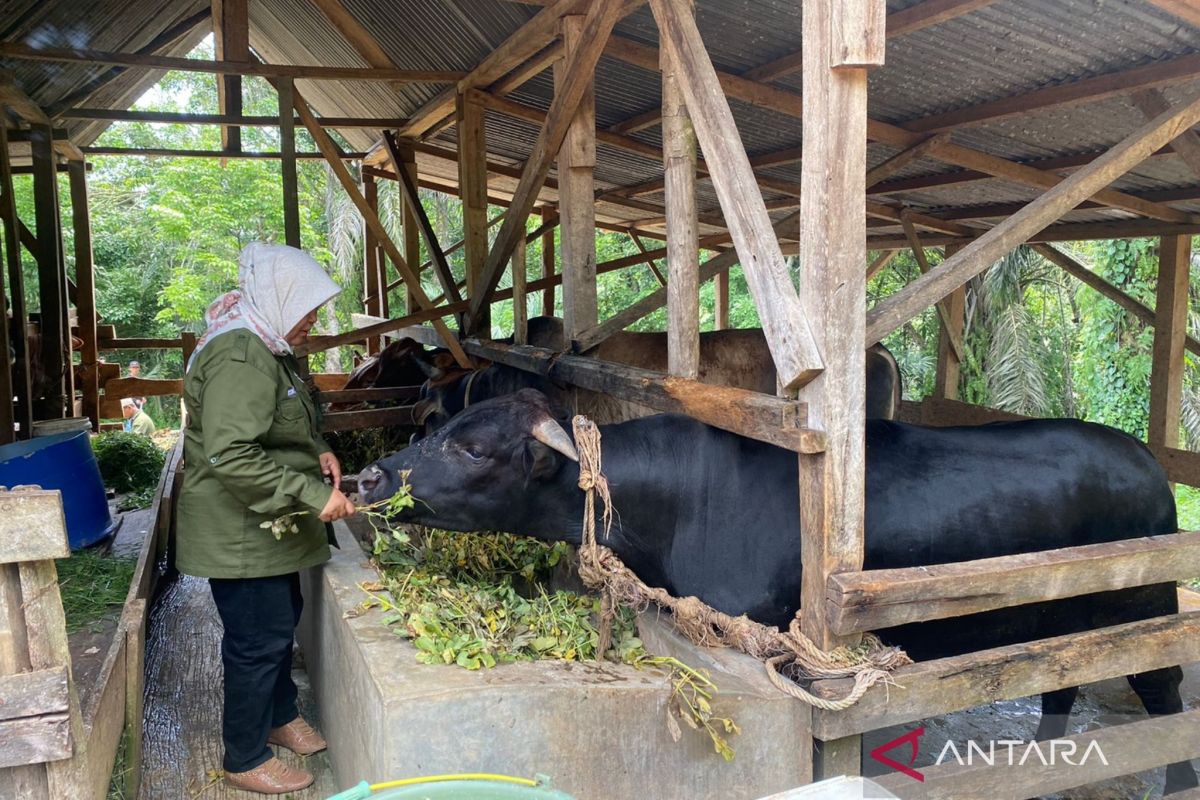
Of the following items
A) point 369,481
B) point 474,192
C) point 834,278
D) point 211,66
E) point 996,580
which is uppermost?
point 211,66

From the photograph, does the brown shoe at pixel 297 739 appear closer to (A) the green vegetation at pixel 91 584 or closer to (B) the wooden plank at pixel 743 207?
(A) the green vegetation at pixel 91 584

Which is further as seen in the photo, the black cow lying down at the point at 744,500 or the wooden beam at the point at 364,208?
the wooden beam at the point at 364,208

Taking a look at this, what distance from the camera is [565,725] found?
274 cm

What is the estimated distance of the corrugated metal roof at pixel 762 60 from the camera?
4102mm

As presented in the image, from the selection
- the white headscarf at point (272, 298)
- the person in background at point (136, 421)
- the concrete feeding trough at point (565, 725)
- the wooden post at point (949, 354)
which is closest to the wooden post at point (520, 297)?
the white headscarf at point (272, 298)

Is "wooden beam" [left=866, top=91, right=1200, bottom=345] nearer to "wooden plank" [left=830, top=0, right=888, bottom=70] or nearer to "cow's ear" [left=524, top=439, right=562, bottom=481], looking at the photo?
"wooden plank" [left=830, top=0, right=888, bottom=70]

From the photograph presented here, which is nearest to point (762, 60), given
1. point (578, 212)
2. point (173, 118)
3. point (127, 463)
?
point (578, 212)

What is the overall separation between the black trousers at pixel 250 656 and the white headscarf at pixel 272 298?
90 cm

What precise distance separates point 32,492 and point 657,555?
89.6 inches

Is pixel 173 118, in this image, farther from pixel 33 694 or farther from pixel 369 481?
pixel 33 694

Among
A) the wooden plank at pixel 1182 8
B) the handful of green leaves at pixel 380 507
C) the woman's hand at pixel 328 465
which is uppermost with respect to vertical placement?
the wooden plank at pixel 1182 8

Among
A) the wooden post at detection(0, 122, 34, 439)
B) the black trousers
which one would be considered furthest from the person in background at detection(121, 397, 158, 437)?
the black trousers

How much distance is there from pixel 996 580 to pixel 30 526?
2732 mm

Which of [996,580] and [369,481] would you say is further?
[369,481]
